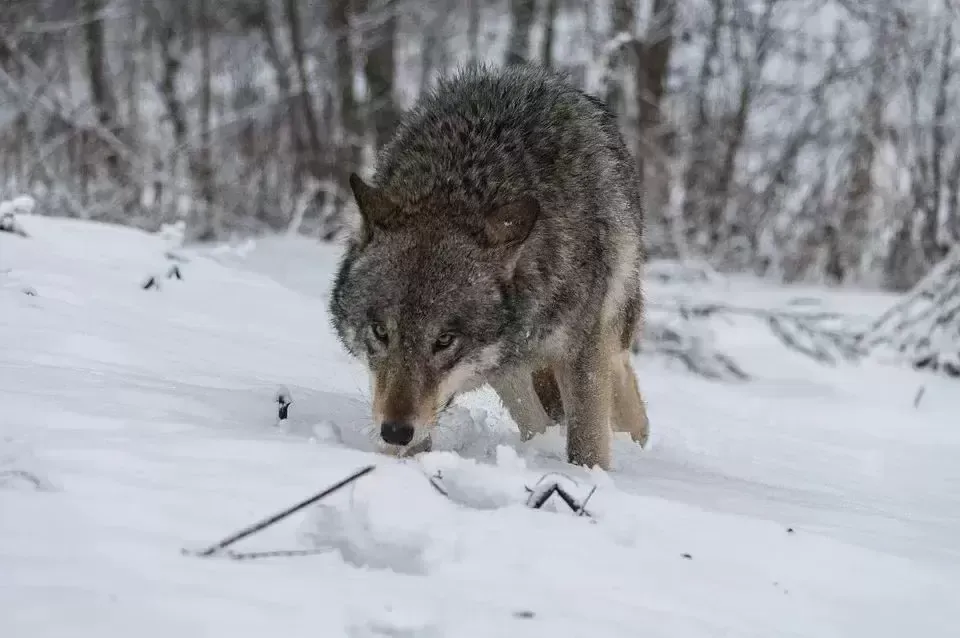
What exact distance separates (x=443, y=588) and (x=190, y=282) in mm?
4524

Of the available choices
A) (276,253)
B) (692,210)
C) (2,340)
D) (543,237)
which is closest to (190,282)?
(2,340)

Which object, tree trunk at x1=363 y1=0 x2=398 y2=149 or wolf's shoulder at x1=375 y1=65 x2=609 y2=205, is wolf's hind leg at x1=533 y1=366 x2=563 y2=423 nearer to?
wolf's shoulder at x1=375 y1=65 x2=609 y2=205

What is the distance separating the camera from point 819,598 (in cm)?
229

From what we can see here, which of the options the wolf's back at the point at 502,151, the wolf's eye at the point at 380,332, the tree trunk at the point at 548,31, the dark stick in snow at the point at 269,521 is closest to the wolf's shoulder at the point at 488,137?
the wolf's back at the point at 502,151

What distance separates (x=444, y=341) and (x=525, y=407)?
1329 mm

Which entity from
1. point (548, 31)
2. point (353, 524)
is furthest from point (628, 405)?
point (548, 31)

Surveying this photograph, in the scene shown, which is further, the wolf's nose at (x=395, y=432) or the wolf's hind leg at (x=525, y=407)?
the wolf's hind leg at (x=525, y=407)

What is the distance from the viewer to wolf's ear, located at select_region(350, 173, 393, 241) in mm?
3658

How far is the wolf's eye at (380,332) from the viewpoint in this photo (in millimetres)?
3377

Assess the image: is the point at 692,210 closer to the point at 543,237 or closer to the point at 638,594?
the point at 543,237

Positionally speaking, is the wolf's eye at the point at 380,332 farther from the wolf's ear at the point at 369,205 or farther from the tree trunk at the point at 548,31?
the tree trunk at the point at 548,31

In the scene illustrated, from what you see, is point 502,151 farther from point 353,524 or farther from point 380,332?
point 353,524

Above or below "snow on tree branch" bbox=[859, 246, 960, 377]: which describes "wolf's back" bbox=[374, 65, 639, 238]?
above

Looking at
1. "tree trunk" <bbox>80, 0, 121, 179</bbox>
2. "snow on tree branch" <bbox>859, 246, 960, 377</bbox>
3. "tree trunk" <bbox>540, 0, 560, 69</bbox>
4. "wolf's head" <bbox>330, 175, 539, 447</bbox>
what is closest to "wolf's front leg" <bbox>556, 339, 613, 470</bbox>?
"wolf's head" <bbox>330, 175, 539, 447</bbox>
